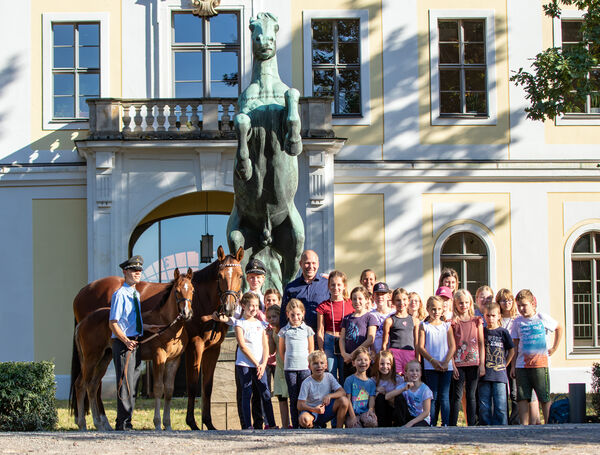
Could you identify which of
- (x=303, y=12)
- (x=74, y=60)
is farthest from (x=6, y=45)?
(x=303, y=12)

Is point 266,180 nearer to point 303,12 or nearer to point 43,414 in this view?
point 43,414

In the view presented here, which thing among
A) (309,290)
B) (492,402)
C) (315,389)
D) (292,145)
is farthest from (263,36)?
(492,402)

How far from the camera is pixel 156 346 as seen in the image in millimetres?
8906

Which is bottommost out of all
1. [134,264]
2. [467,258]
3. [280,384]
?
[280,384]

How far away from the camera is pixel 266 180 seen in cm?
958

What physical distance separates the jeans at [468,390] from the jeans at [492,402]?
0.22ft

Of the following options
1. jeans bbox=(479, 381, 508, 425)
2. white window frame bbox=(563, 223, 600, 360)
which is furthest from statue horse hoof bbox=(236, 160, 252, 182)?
white window frame bbox=(563, 223, 600, 360)

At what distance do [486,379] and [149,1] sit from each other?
41.2 ft

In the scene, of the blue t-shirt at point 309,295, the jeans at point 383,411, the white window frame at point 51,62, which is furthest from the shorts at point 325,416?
the white window frame at point 51,62

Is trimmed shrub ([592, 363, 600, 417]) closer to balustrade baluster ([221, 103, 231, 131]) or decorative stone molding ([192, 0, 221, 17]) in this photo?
balustrade baluster ([221, 103, 231, 131])

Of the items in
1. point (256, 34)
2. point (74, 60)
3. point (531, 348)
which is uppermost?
point (74, 60)

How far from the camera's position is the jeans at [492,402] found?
9164mm

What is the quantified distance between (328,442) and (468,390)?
2.79m

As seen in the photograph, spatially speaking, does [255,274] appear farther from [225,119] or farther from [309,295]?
[225,119]
